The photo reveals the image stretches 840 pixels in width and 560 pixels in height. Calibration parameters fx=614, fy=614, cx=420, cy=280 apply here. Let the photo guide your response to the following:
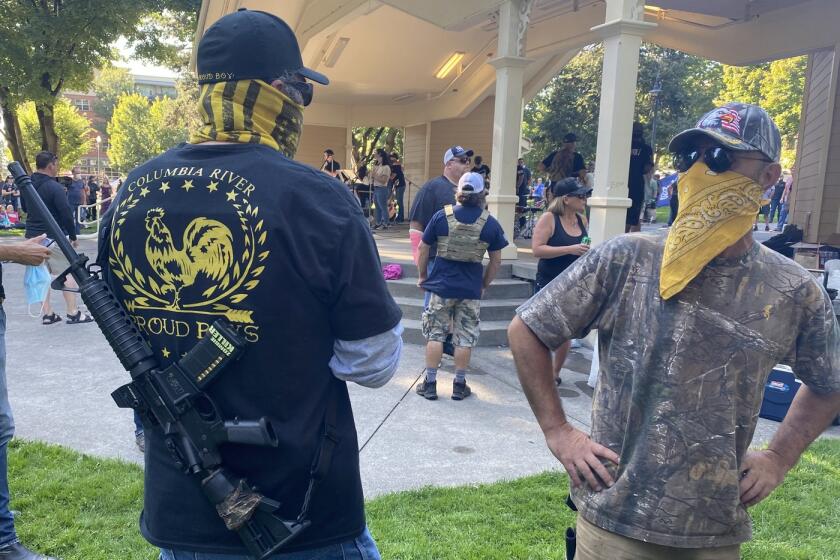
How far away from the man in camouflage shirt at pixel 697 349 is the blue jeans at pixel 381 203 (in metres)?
12.6

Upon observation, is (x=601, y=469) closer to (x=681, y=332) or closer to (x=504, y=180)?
(x=681, y=332)

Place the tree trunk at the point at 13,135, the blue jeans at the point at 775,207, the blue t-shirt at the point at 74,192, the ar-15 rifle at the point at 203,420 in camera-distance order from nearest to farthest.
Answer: the ar-15 rifle at the point at 203,420
the blue t-shirt at the point at 74,192
the tree trunk at the point at 13,135
the blue jeans at the point at 775,207

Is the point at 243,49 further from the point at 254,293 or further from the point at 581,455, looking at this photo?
the point at 581,455

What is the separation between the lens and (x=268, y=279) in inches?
56.6

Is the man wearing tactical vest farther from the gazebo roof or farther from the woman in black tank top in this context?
the gazebo roof

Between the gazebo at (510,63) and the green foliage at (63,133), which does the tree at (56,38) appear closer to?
the gazebo at (510,63)

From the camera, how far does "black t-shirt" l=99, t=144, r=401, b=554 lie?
1.44 meters

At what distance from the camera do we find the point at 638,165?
8531 millimetres

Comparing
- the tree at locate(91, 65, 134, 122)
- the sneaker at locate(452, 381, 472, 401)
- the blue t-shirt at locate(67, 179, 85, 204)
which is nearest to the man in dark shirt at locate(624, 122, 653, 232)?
the sneaker at locate(452, 381, 472, 401)

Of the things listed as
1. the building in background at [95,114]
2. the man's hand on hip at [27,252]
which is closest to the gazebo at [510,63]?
the man's hand on hip at [27,252]

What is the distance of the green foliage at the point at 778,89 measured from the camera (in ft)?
98.2

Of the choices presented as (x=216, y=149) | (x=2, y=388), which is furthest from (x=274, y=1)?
(x=216, y=149)

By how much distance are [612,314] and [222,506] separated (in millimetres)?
1118

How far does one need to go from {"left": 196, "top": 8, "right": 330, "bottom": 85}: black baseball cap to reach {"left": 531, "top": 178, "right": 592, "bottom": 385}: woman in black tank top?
4.05 m
